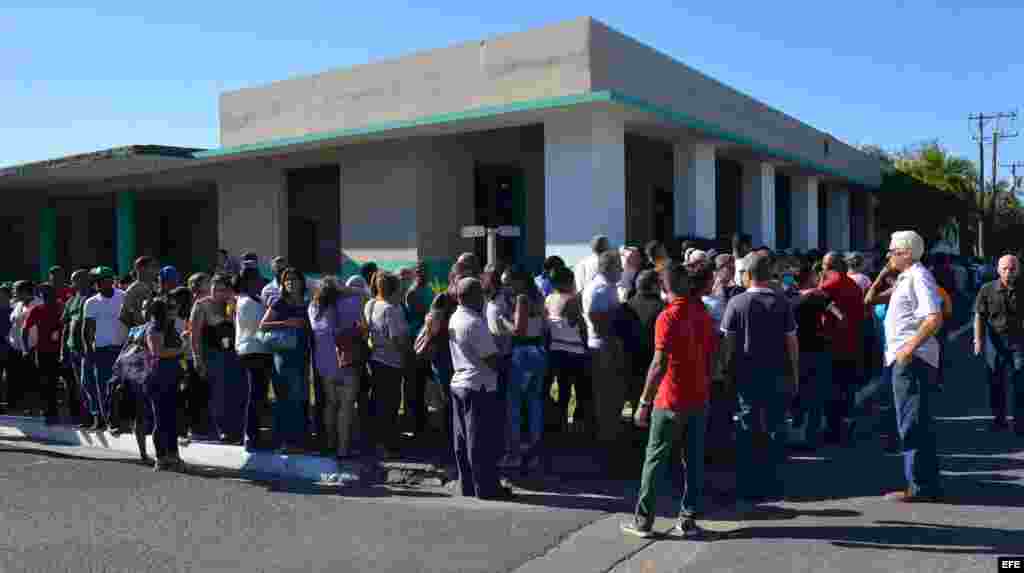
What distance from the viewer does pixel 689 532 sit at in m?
5.68

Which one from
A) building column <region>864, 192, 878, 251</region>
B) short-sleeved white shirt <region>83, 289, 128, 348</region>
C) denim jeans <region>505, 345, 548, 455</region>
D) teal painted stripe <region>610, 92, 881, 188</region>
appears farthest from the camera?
building column <region>864, 192, 878, 251</region>

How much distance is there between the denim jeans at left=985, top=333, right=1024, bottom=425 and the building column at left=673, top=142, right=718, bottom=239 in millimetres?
7980

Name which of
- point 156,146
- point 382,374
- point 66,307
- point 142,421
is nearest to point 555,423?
point 382,374

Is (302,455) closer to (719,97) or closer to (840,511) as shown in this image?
(840,511)

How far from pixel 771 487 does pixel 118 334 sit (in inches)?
263

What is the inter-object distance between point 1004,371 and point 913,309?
10.6 ft

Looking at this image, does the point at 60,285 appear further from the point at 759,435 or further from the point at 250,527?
the point at 759,435

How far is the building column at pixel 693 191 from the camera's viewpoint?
16.6m

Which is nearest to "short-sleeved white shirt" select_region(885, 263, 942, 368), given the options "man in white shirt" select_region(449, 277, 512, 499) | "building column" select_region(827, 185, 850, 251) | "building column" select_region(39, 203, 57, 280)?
"man in white shirt" select_region(449, 277, 512, 499)

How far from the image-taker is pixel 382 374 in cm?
803

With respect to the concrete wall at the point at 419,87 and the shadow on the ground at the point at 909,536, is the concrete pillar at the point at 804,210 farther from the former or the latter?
the shadow on the ground at the point at 909,536

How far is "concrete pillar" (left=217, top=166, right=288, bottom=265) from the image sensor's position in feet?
63.5

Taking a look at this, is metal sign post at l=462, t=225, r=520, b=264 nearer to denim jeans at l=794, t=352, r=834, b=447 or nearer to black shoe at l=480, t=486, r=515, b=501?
denim jeans at l=794, t=352, r=834, b=447

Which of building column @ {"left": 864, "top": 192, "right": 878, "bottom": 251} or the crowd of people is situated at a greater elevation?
building column @ {"left": 864, "top": 192, "right": 878, "bottom": 251}
